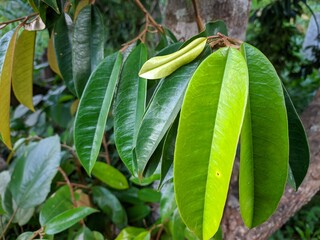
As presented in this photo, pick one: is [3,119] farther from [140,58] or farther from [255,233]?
[255,233]

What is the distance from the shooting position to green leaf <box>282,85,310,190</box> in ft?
1.10

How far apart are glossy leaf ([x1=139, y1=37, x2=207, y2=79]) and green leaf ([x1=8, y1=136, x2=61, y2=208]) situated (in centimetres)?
49

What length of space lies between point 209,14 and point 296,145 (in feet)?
1.75

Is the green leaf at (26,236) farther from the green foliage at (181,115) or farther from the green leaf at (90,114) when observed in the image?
the green leaf at (90,114)

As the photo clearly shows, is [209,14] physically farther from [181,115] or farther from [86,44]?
[181,115]

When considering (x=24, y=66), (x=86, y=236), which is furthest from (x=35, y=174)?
(x=24, y=66)

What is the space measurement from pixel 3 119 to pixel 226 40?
12.2 inches

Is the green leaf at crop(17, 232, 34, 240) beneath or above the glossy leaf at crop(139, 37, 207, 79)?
beneath

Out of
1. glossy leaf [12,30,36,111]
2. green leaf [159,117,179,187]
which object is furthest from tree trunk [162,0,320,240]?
green leaf [159,117,179,187]

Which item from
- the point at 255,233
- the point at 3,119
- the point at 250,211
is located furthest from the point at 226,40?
the point at 255,233

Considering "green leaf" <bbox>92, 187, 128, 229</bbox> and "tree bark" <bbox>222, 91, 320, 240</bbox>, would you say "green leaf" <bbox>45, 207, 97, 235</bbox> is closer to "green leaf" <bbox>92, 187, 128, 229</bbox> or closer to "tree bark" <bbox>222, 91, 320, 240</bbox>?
"green leaf" <bbox>92, 187, 128, 229</bbox>

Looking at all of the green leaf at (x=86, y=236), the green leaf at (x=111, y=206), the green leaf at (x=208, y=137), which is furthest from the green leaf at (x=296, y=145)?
the green leaf at (x=111, y=206)

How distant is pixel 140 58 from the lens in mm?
424

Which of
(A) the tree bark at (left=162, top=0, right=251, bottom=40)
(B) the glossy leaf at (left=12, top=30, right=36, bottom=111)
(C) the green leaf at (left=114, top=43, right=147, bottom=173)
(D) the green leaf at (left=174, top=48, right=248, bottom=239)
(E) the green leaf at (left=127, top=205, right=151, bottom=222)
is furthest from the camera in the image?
(E) the green leaf at (left=127, top=205, right=151, bottom=222)
